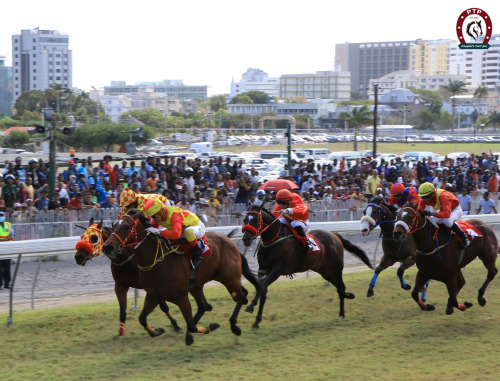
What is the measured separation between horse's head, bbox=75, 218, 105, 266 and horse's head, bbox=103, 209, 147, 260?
40cm

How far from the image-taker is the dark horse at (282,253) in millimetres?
8797

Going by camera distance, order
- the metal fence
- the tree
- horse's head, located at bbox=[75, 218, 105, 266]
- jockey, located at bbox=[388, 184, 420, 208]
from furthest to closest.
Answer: the tree → the metal fence → jockey, located at bbox=[388, 184, 420, 208] → horse's head, located at bbox=[75, 218, 105, 266]

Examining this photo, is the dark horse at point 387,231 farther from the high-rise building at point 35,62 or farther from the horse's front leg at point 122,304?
the high-rise building at point 35,62

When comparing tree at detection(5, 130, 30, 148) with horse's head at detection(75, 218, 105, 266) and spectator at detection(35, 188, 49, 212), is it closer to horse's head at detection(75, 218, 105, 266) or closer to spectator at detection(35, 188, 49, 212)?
spectator at detection(35, 188, 49, 212)

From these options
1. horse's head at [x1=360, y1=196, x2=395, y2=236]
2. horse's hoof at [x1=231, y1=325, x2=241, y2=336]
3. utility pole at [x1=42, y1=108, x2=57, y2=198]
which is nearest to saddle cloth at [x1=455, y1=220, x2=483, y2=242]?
horse's head at [x1=360, y1=196, x2=395, y2=236]

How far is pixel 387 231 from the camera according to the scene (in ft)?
34.0

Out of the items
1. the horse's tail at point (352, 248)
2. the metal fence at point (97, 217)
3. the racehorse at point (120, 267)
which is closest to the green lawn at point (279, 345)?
the racehorse at point (120, 267)

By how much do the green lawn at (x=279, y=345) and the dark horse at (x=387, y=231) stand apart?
565 millimetres

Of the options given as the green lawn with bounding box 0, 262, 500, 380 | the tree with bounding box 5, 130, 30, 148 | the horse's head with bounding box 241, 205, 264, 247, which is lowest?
the green lawn with bounding box 0, 262, 500, 380

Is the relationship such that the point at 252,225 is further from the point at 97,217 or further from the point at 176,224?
the point at 97,217

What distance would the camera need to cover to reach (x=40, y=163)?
53.9ft

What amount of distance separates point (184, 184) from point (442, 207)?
764 centimetres

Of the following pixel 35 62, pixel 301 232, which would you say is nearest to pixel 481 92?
pixel 35 62

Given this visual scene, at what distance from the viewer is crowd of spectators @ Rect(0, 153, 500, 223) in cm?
1406
